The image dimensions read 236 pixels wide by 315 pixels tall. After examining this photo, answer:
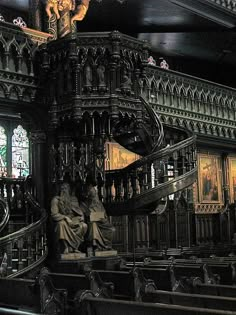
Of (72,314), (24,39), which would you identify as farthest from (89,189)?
(72,314)

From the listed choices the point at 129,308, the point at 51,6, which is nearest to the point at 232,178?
the point at 51,6

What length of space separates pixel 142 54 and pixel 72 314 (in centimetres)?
732

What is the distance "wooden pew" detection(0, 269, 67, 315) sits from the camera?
5.53 meters

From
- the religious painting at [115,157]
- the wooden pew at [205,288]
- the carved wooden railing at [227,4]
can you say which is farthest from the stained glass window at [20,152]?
the wooden pew at [205,288]

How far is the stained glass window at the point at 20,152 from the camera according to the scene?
15086 millimetres

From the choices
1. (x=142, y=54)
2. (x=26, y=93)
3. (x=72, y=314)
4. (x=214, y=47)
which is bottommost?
(x=72, y=314)

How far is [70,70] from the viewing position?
10875mm

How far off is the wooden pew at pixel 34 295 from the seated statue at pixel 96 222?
4.13m

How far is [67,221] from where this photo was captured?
35.0 ft

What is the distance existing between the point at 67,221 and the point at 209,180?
10730 millimetres

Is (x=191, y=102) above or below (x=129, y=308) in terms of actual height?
above

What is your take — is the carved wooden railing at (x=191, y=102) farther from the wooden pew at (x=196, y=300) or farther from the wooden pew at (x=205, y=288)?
the wooden pew at (x=196, y=300)

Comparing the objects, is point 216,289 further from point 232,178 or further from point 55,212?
point 232,178

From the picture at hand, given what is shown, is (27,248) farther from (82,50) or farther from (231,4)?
(231,4)
